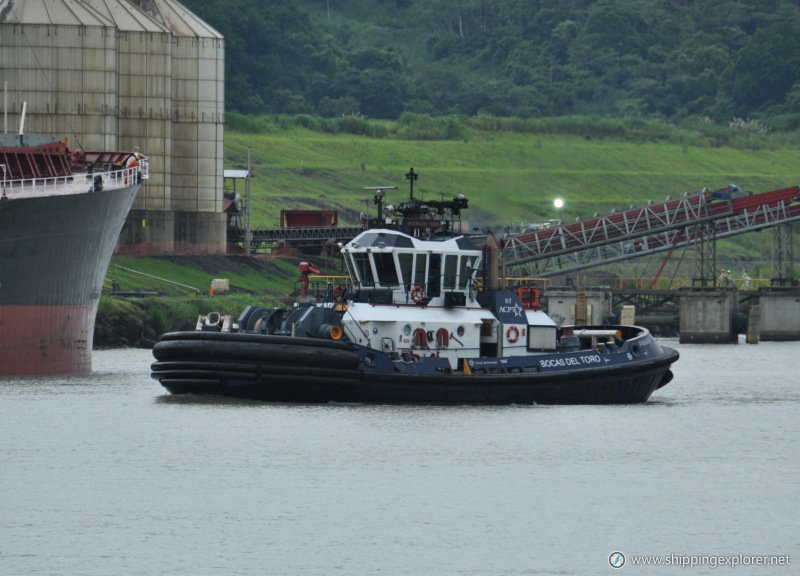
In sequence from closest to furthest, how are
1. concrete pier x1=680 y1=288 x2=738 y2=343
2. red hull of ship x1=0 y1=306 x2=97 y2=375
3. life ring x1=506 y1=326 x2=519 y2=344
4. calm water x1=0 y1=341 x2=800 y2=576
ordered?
calm water x1=0 y1=341 x2=800 y2=576, life ring x1=506 y1=326 x2=519 y2=344, red hull of ship x1=0 y1=306 x2=97 y2=375, concrete pier x1=680 y1=288 x2=738 y2=343

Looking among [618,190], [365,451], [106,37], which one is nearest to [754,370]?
[365,451]

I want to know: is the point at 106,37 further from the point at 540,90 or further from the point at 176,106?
the point at 540,90

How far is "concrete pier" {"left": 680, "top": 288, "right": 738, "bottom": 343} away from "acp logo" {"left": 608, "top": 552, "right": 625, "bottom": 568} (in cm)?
7614

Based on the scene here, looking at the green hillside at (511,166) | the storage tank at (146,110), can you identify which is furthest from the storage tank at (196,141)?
the green hillside at (511,166)

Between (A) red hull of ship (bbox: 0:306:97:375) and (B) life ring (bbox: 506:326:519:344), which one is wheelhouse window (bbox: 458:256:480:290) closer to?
(B) life ring (bbox: 506:326:519:344)

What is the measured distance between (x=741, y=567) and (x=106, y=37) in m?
79.8

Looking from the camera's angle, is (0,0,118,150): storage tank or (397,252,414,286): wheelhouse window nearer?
(397,252,414,286): wheelhouse window

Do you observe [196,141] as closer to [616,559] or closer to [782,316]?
[782,316]

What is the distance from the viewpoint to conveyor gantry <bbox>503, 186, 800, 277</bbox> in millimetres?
108038

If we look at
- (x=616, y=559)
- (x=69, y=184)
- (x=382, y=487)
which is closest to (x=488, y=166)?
(x=69, y=184)

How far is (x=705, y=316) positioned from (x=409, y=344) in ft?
194

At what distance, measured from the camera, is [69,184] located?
6544cm

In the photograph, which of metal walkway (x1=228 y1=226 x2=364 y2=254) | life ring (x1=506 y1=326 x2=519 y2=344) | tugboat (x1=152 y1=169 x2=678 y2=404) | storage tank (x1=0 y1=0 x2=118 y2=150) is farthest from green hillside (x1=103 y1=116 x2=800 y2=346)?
life ring (x1=506 y1=326 x2=519 y2=344)

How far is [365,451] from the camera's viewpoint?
4238 cm
